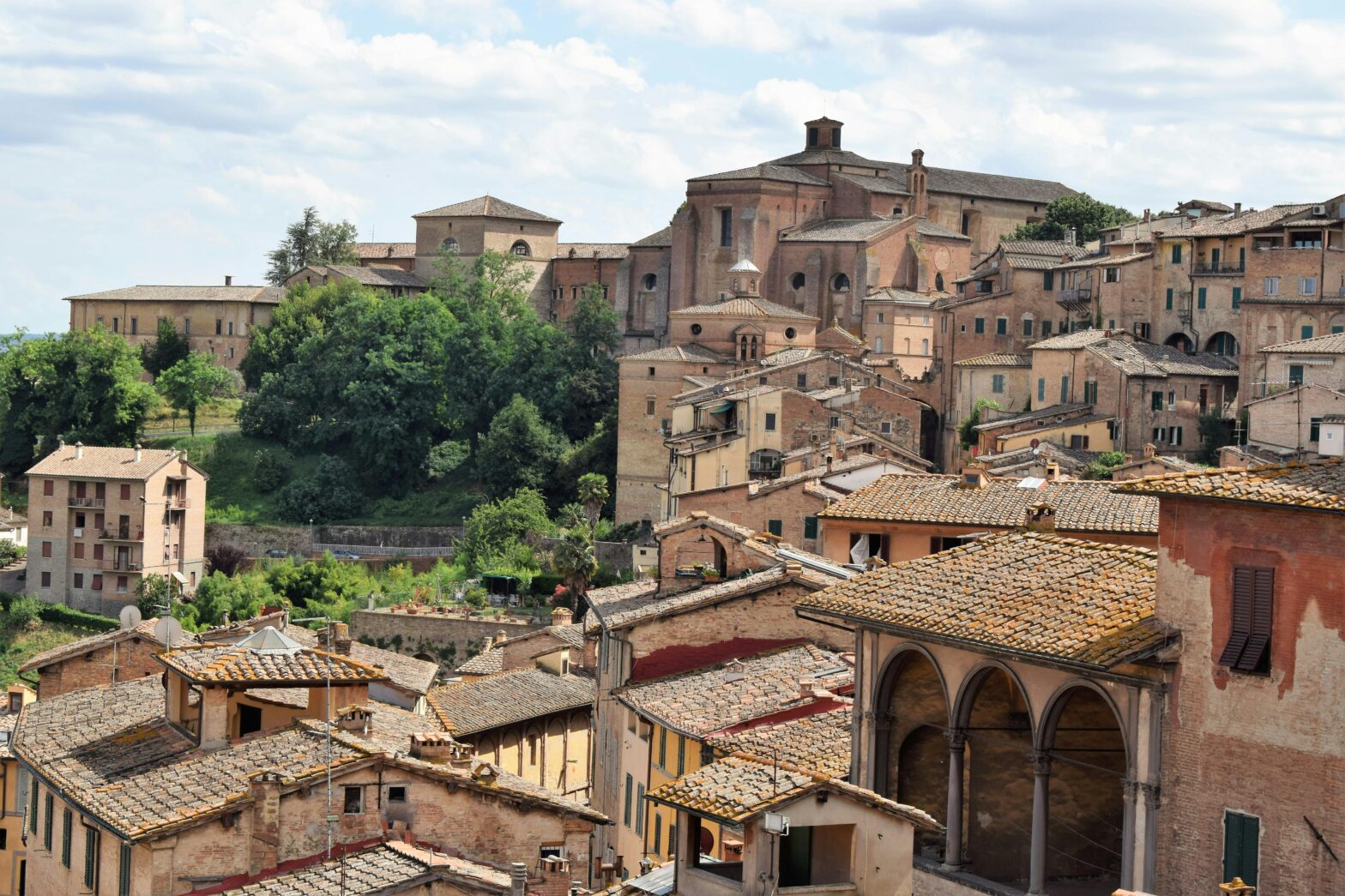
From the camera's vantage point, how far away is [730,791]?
17672 mm

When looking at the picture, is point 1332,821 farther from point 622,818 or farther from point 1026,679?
point 622,818

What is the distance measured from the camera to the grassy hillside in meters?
89.9

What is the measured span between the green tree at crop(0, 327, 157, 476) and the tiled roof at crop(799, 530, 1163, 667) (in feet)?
272

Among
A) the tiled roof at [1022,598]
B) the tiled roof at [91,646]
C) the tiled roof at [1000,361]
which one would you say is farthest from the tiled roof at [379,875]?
the tiled roof at [1000,361]

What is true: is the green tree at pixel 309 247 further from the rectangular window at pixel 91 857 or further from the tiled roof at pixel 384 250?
the rectangular window at pixel 91 857

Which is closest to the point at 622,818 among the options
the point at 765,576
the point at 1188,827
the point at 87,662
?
the point at 765,576

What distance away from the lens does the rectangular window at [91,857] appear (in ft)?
72.1

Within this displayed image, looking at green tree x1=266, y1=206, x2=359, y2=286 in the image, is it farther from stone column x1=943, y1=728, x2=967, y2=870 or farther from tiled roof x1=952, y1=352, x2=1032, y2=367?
stone column x1=943, y1=728, x2=967, y2=870

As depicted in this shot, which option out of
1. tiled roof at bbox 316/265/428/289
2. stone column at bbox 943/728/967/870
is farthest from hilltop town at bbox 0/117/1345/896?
tiled roof at bbox 316/265/428/289

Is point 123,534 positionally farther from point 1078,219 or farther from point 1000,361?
point 1078,219

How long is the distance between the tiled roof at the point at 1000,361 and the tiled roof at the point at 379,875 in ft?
175

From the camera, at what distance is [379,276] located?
365 feet

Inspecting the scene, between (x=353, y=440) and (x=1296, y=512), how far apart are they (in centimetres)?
8208

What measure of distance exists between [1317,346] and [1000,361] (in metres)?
13.4
